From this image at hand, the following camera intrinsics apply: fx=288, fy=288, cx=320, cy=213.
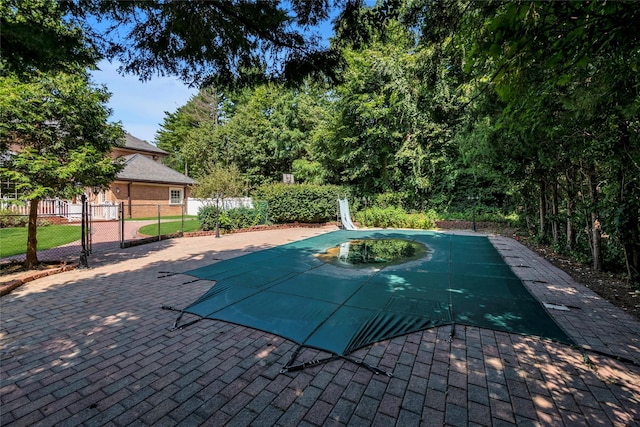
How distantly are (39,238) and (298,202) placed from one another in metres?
9.68

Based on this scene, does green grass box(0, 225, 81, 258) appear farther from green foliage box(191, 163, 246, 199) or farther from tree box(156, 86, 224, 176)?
tree box(156, 86, 224, 176)

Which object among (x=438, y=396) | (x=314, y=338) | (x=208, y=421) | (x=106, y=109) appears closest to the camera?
(x=208, y=421)

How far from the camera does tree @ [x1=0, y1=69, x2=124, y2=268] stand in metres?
4.91

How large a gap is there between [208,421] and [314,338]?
127 cm

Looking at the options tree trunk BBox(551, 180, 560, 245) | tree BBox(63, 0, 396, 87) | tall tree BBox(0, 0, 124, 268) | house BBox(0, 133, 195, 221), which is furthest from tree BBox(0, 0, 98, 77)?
house BBox(0, 133, 195, 221)

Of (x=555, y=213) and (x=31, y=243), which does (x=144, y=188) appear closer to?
(x=31, y=243)

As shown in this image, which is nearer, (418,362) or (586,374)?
(586,374)

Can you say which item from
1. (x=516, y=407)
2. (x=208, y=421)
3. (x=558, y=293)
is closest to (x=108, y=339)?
(x=208, y=421)

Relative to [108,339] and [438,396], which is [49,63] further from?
[438,396]

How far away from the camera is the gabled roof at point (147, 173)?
1906 cm

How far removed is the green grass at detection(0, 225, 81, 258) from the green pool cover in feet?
20.0

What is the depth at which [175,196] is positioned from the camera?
22.6 m

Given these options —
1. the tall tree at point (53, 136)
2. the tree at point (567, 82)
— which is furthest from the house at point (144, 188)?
the tree at point (567, 82)

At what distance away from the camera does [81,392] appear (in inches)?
85.0
